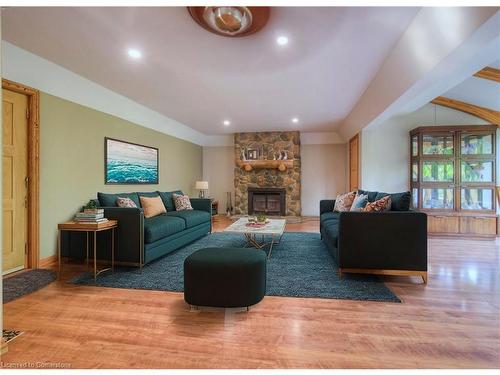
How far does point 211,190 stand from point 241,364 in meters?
7.06

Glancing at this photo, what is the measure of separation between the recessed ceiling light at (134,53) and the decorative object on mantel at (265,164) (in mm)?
4825

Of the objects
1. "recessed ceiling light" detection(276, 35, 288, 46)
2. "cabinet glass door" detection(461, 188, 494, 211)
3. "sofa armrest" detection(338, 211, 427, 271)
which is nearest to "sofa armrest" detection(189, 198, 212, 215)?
"sofa armrest" detection(338, 211, 427, 271)

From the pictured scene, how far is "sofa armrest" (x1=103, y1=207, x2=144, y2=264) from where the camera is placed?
308cm

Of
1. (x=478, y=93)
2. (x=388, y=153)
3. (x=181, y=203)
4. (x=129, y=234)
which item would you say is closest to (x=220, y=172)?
(x=181, y=203)

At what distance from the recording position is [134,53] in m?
2.98

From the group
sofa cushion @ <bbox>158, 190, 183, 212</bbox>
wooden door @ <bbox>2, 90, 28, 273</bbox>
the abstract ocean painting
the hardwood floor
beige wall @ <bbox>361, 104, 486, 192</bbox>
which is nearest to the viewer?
the hardwood floor

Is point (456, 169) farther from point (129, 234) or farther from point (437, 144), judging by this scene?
point (129, 234)

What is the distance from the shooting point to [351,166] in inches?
271

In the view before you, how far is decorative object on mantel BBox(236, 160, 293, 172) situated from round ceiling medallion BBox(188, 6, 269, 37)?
5.12 m

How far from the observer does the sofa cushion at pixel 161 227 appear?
3191 mm

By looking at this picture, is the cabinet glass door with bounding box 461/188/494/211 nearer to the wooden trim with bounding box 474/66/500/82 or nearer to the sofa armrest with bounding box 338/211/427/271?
the wooden trim with bounding box 474/66/500/82

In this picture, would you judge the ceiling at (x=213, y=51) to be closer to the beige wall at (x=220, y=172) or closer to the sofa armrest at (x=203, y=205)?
the sofa armrest at (x=203, y=205)

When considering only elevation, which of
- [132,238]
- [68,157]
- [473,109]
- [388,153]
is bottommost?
[132,238]

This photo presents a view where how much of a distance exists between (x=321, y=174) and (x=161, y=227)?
221 inches
